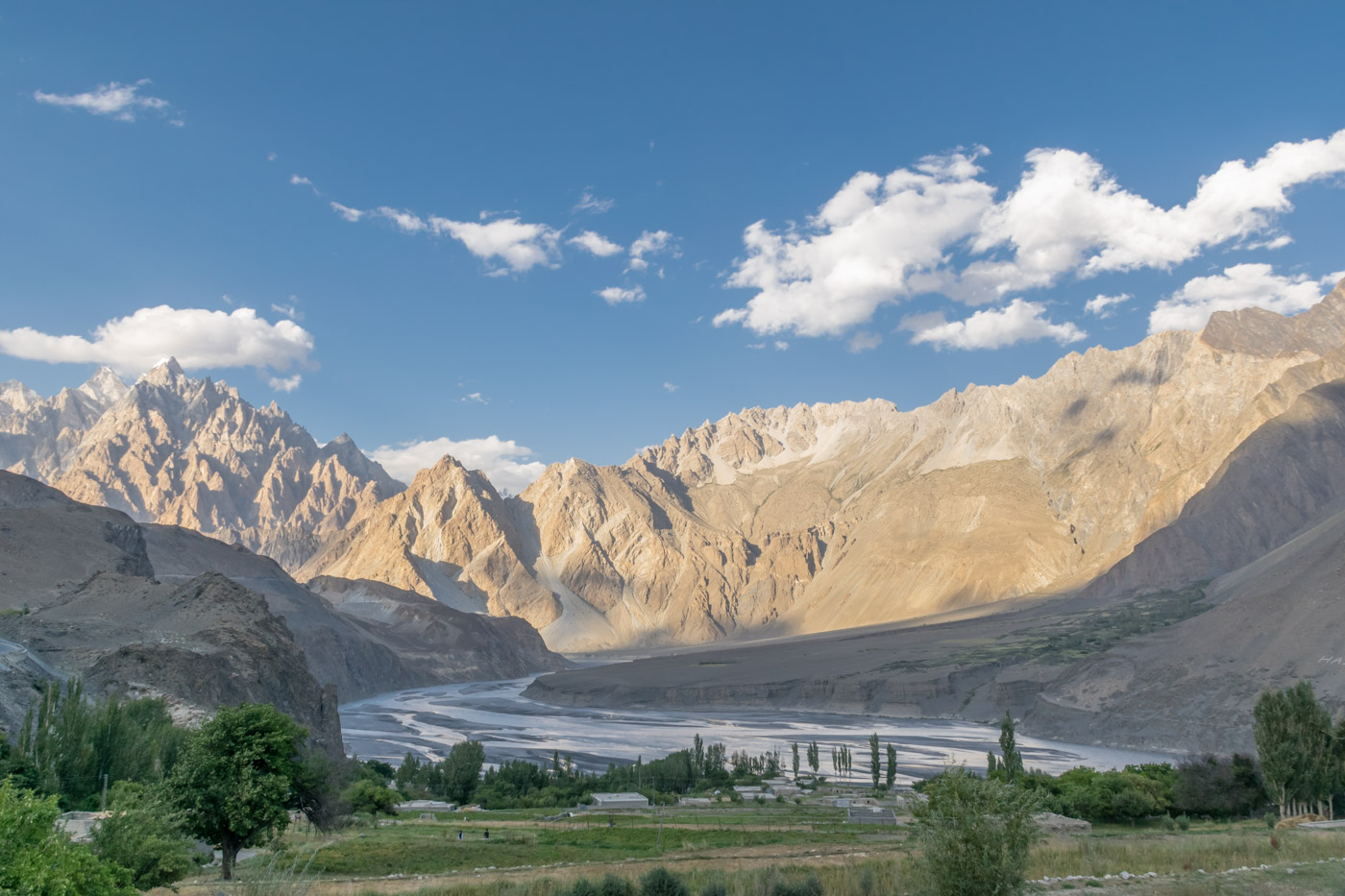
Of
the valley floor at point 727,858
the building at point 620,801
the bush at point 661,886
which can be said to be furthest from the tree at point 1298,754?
the building at point 620,801

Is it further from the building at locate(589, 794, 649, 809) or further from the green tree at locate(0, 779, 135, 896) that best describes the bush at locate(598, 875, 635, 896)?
the building at locate(589, 794, 649, 809)

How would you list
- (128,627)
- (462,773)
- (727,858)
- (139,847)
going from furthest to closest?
1. (128,627)
2. (462,773)
3. (727,858)
4. (139,847)

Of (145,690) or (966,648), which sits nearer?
(145,690)

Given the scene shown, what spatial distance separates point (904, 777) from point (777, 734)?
39.8 m

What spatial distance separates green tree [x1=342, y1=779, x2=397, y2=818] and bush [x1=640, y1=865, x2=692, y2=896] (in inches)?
1319

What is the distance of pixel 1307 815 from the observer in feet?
121

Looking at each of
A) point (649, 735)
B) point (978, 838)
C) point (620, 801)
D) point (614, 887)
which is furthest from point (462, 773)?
point (978, 838)

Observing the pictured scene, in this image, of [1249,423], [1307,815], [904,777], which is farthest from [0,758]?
[1249,423]

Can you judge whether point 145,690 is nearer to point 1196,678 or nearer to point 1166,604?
point 1196,678

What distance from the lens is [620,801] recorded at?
180 ft

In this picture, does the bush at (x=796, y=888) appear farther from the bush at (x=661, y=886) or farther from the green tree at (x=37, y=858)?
the green tree at (x=37, y=858)

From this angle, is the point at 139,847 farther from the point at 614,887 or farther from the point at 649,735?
the point at 649,735

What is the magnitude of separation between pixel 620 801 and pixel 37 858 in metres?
48.0

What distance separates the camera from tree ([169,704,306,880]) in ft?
81.6
